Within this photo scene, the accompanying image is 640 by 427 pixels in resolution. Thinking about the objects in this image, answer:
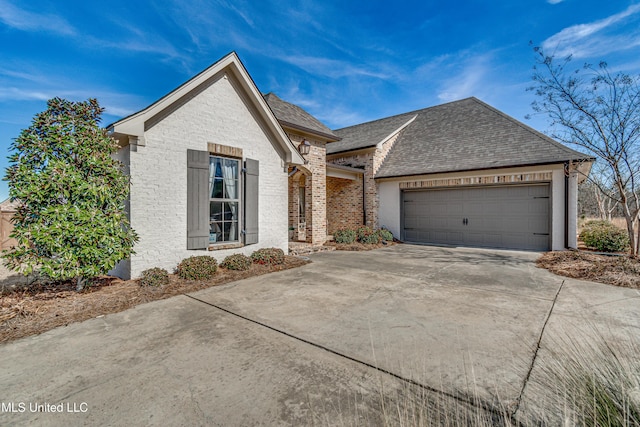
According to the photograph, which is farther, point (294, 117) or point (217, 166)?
point (294, 117)

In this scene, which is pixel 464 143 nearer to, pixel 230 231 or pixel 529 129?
pixel 529 129

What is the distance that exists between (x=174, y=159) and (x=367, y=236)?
8281 millimetres

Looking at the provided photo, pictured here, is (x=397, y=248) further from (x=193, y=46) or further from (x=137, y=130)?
(x=193, y=46)

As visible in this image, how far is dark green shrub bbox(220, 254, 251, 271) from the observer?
22.3ft

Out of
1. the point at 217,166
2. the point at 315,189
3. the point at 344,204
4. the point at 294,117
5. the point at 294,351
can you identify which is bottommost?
the point at 294,351

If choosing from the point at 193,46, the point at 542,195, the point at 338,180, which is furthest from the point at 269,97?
the point at 542,195

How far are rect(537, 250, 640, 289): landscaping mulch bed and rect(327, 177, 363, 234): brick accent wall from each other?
779cm

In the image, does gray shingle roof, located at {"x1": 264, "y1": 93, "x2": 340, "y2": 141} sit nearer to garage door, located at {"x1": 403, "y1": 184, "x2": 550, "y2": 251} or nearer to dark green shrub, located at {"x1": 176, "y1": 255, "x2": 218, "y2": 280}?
garage door, located at {"x1": 403, "y1": 184, "x2": 550, "y2": 251}

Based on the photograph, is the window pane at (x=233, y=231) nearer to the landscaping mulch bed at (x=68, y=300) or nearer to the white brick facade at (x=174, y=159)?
the white brick facade at (x=174, y=159)

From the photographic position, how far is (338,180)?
15.1m

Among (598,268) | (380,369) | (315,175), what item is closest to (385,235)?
(315,175)

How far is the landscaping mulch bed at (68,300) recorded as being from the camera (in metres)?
3.79

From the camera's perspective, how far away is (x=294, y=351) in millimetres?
3062

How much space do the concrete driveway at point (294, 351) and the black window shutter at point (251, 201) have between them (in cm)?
227
